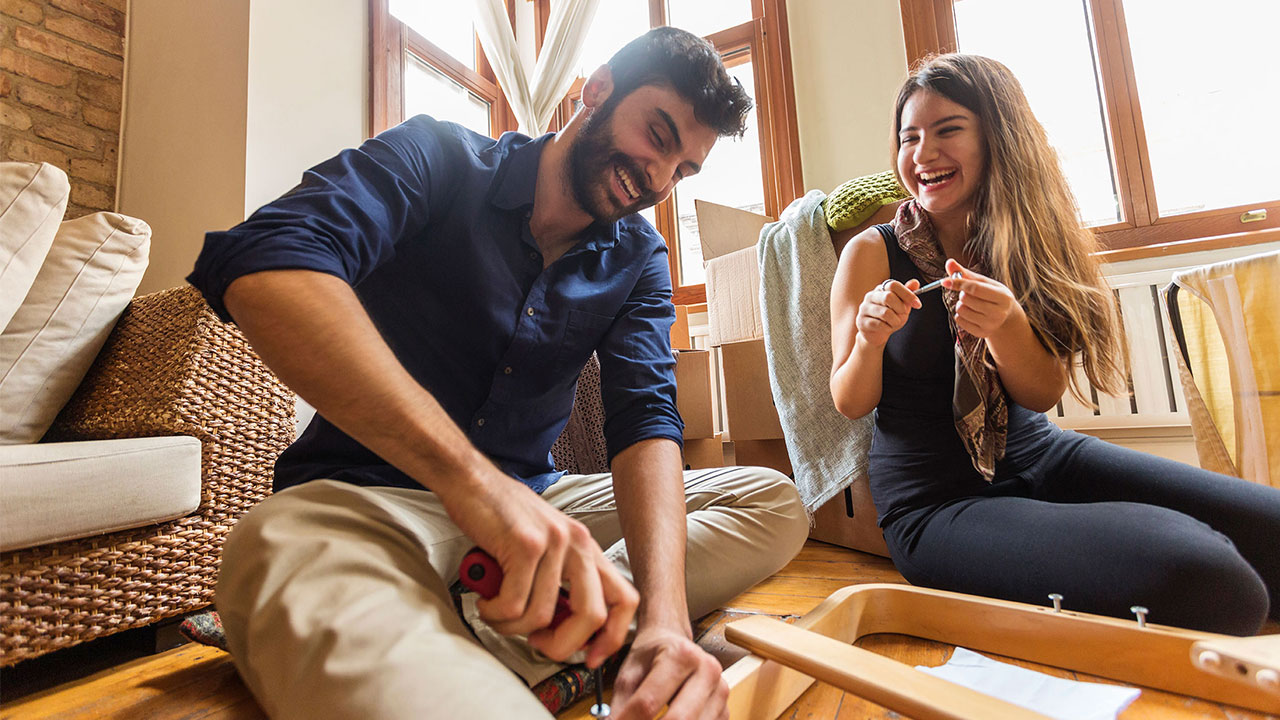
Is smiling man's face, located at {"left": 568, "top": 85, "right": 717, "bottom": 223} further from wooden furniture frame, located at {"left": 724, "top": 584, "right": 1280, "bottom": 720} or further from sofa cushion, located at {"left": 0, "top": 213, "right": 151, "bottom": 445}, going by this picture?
sofa cushion, located at {"left": 0, "top": 213, "right": 151, "bottom": 445}

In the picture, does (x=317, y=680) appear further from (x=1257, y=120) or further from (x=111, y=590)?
(x=1257, y=120)

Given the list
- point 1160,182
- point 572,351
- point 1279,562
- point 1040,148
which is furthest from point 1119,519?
point 1160,182

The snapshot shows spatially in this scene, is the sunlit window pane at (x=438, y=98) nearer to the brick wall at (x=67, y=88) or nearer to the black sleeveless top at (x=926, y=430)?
the brick wall at (x=67, y=88)

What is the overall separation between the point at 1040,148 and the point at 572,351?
2.88 ft

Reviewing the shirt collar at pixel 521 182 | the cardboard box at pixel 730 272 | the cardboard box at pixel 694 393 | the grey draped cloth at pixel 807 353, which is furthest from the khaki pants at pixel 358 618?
the cardboard box at pixel 730 272

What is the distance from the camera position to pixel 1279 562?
806mm

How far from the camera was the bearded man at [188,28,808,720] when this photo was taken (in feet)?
1.43

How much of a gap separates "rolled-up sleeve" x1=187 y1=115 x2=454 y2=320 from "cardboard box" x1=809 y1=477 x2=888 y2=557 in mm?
1062

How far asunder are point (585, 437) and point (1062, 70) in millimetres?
2091

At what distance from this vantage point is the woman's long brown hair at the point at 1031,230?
3.19 feet

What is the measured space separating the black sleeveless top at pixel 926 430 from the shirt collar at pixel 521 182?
556mm

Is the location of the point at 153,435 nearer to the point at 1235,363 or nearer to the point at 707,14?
the point at 1235,363

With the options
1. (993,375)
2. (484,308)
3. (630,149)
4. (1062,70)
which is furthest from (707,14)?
(484,308)

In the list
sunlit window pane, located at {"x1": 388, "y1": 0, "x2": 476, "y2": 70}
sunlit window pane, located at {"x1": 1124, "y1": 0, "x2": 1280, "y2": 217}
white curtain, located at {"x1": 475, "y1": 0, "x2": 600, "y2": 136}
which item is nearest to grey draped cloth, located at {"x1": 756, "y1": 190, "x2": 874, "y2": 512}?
sunlit window pane, located at {"x1": 1124, "y1": 0, "x2": 1280, "y2": 217}
